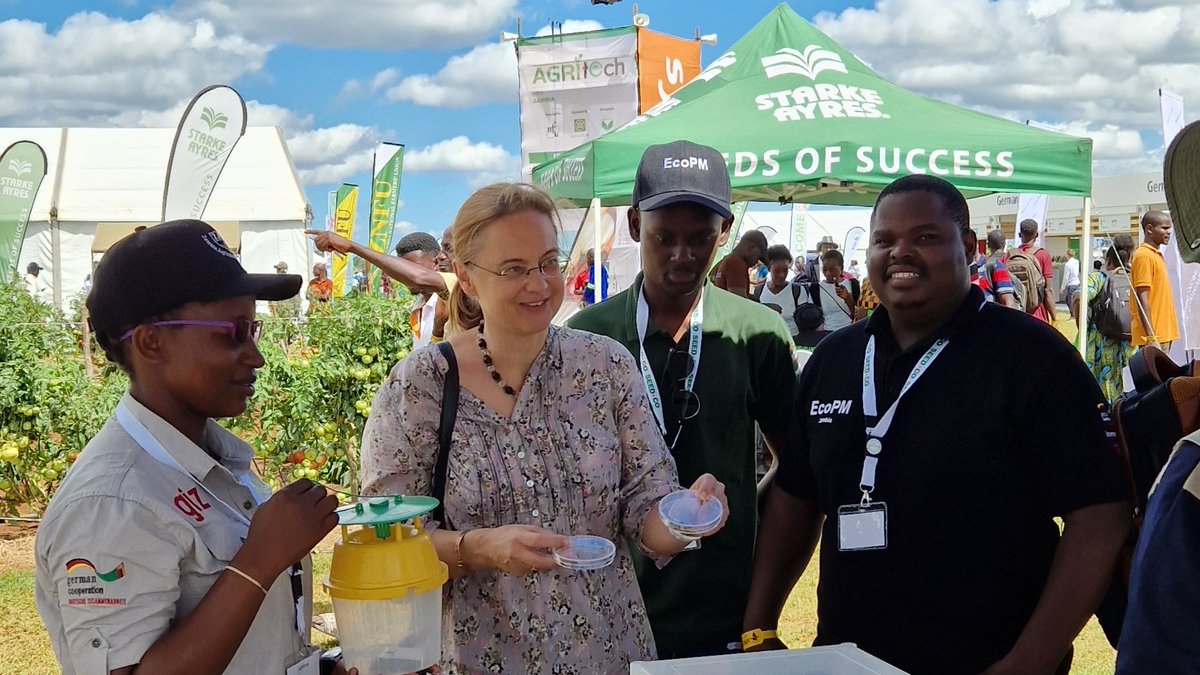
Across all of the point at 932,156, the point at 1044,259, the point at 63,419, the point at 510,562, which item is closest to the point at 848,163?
the point at 932,156

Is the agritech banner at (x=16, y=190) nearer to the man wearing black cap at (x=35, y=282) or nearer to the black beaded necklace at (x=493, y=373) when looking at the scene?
the man wearing black cap at (x=35, y=282)

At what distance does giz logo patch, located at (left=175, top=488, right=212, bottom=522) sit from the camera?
1601 millimetres

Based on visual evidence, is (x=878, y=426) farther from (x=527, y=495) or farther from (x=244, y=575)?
(x=244, y=575)

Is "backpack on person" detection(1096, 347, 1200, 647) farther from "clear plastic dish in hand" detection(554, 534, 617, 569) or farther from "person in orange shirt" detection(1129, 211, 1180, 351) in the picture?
"person in orange shirt" detection(1129, 211, 1180, 351)

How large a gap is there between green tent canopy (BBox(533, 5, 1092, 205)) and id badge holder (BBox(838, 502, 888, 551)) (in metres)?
4.56

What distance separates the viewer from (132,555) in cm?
148

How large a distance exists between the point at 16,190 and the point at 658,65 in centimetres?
856

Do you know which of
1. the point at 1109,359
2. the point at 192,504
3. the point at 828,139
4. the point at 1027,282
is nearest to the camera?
the point at 192,504

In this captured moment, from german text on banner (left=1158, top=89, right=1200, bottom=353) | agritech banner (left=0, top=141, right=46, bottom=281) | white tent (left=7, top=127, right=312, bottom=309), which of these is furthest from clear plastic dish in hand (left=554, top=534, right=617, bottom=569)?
white tent (left=7, top=127, right=312, bottom=309)

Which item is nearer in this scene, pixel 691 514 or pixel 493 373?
pixel 691 514

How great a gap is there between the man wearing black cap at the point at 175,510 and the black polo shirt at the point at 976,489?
4.07 ft

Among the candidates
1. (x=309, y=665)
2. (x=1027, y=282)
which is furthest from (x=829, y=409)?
(x=1027, y=282)

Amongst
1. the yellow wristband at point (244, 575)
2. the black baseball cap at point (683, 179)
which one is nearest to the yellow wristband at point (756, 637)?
the black baseball cap at point (683, 179)

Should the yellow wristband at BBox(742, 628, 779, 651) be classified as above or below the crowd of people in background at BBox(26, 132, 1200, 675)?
below
